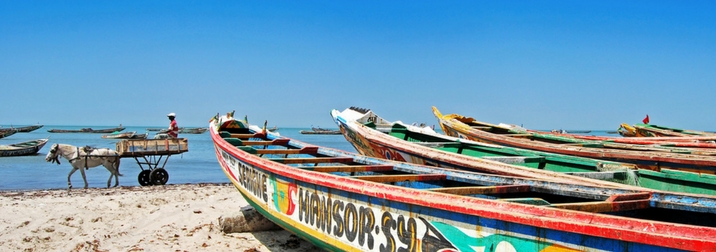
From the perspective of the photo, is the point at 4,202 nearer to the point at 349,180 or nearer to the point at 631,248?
the point at 349,180

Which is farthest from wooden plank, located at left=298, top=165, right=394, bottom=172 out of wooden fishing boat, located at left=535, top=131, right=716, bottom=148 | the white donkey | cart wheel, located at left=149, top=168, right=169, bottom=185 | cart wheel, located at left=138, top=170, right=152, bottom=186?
cart wheel, located at left=138, top=170, right=152, bottom=186

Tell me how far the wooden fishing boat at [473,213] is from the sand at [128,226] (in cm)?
176

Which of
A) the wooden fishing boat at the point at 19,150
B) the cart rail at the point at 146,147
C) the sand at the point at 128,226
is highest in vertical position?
the cart rail at the point at 146,147

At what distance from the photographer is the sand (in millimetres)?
7172

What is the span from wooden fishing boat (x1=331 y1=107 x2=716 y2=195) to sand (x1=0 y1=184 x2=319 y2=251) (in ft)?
7.93

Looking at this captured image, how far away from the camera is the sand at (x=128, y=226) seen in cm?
717

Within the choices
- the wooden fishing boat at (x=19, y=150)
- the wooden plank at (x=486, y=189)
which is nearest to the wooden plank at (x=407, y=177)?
the wooden plank at (x=486, y=189)

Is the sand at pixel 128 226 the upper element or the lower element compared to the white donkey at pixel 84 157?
lower

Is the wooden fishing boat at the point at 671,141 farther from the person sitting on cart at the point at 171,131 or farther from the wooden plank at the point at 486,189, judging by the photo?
the person sitting on cart at the point at 171,131

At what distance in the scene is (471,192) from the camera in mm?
3975

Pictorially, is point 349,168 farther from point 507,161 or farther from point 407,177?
point 507,161

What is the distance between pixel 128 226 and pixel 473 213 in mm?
7058

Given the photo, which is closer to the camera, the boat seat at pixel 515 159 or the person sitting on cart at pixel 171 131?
the boat seat at pixel 515 159

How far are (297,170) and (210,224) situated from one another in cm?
394
